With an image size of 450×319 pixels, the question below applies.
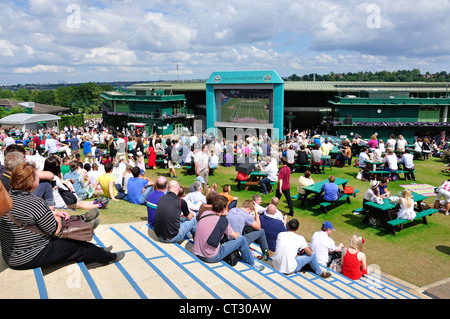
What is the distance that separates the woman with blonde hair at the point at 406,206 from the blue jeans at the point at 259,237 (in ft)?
14.4

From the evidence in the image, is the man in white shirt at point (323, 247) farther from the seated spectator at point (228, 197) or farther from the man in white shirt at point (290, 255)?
the seated spectator at point (228, 197)

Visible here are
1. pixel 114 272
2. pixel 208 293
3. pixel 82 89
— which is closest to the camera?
pixel 208 293

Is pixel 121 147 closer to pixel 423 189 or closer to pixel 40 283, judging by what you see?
pixel 40 283

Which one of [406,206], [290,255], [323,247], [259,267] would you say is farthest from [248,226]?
[406,206]

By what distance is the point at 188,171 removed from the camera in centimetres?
1564

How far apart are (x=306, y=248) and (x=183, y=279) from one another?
2399 mm

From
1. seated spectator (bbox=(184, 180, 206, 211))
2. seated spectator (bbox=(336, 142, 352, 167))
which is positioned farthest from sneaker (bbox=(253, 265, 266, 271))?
seated spectator (bbox=(336, 142, 352, 167))

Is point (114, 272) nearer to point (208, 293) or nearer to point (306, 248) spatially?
point (208, 293)

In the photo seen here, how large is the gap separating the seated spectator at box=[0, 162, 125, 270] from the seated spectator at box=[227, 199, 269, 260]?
10.4ft

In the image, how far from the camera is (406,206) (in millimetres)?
8875

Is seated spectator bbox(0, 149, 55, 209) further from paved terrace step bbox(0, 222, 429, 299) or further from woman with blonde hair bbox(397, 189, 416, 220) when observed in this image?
woman with blonde hair bbox(397, 189, 416, 220)

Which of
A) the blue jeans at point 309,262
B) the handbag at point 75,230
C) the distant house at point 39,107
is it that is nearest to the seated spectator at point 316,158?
the blue jeans at point 309,262

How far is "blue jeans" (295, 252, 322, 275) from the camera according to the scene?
6000 mm

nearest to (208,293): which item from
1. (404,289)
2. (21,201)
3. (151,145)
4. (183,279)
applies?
(183,279)
